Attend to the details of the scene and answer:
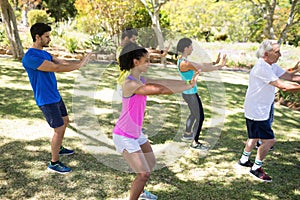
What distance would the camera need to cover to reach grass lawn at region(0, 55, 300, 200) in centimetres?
359

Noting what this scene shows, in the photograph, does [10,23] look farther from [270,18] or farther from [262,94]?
[262,94]

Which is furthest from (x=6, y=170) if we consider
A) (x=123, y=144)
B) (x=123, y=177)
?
(x=123, y=144)

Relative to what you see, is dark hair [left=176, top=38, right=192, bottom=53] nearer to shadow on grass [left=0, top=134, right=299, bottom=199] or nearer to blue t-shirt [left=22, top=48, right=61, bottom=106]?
shadow on grass [left=0, top=134, right=299, bottom=199]

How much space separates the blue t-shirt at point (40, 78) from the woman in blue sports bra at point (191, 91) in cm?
186

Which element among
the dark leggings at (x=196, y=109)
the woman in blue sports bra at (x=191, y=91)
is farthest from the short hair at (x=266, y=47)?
the dark leggings at (x=196, y=109)

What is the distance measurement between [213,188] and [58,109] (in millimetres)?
2111

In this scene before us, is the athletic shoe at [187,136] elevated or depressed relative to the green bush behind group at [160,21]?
depressed

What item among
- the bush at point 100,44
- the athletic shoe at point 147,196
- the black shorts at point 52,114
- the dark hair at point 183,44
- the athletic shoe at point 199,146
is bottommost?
the athletic shoe at point 199,146

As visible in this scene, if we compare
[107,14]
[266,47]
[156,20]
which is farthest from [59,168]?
[107,14]

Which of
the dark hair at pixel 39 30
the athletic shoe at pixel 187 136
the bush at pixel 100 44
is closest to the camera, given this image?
the dark hair at pixel 39 30

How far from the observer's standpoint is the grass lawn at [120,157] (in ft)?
11.8

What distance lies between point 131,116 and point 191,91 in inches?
84.9

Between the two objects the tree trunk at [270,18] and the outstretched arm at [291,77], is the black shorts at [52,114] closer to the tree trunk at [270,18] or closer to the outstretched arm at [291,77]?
the outstretched arm at [291,77]

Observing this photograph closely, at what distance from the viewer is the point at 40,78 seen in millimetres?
3518
